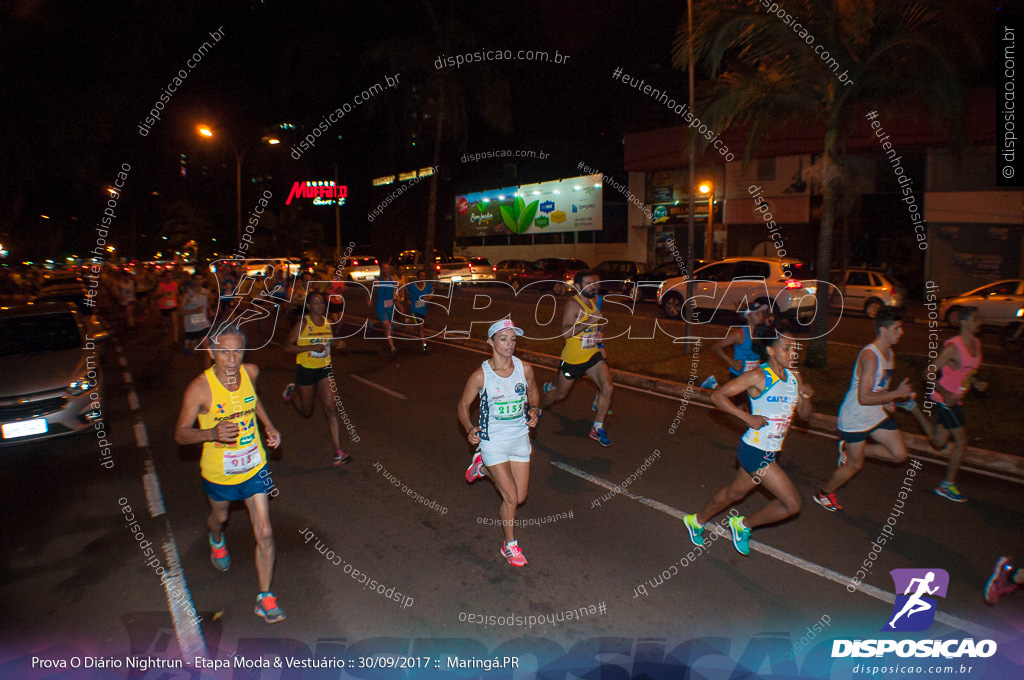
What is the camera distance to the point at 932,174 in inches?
985

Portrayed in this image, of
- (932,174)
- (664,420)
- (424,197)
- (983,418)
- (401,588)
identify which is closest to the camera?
(401,588)

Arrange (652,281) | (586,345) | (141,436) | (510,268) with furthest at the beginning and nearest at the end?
(510,268) < (652,281) < (141,436) < (586,345)

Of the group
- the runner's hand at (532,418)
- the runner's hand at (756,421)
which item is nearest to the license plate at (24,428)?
the runner's hand at (532,418)

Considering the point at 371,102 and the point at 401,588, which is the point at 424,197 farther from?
the point at 401,588

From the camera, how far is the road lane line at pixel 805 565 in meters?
4.07

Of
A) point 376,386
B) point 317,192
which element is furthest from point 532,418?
point 317,192

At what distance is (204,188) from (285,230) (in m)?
5.94

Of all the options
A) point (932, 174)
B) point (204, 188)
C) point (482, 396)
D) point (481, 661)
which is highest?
point (204, 188)

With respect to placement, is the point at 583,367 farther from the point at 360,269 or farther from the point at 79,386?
the point at 360,269

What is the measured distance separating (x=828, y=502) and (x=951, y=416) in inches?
54.4

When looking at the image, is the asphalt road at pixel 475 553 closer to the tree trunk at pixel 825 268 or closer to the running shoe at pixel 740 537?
the running shoe at pixel 740 537

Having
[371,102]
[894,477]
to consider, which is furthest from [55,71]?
[894,477]

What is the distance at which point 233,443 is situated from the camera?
4.18m

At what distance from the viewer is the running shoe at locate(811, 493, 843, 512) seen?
19.1 ft
